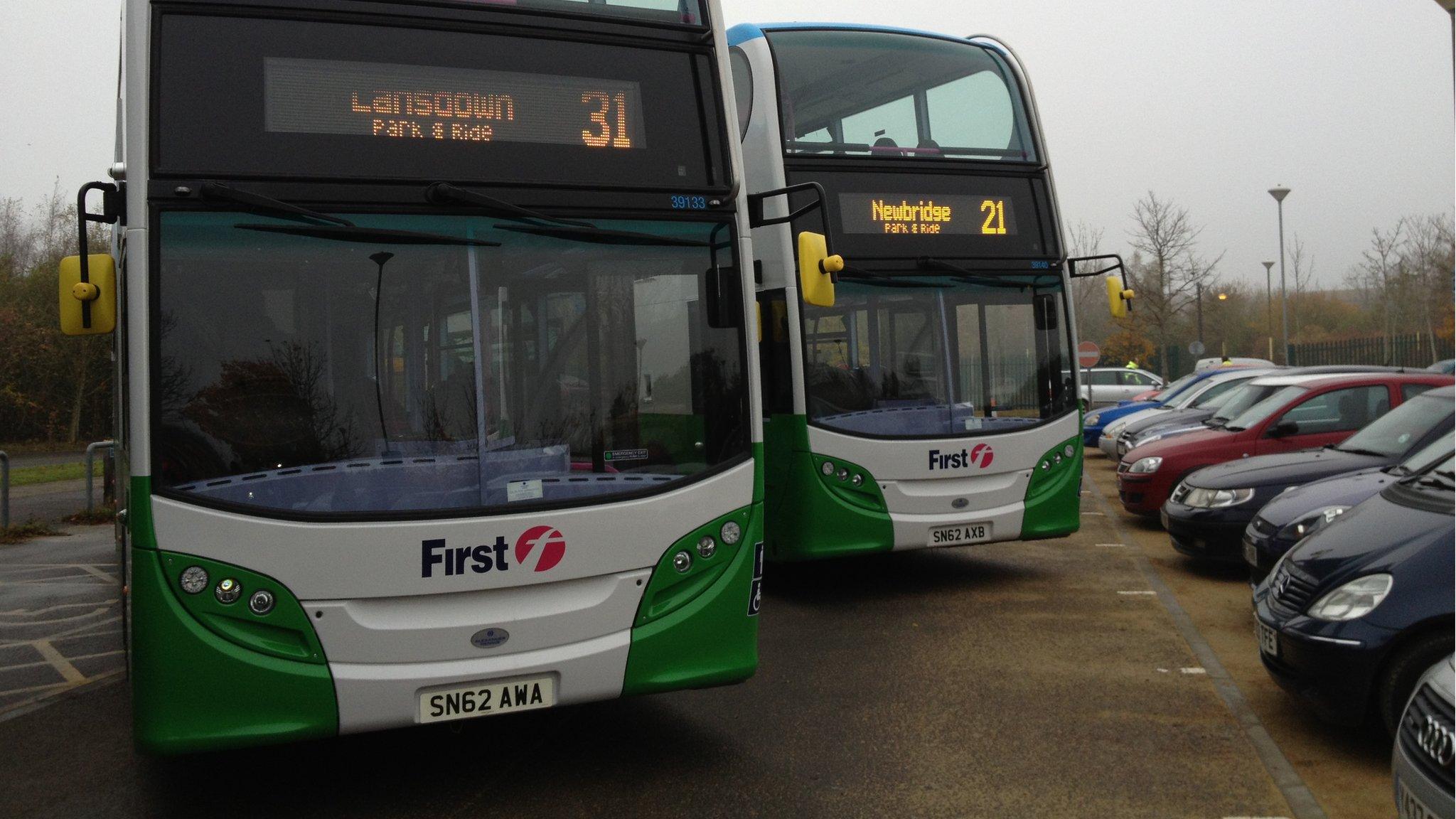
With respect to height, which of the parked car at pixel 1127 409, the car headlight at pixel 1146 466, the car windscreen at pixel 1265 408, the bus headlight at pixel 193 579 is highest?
the parked car at pixel 1127 409

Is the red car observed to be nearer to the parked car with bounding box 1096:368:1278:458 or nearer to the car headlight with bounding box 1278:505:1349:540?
the parked car with bounding box 1096:368:1278:458

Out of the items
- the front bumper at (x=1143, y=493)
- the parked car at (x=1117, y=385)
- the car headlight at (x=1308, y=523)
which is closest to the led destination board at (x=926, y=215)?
the car headlight at (x=1308, y=523)

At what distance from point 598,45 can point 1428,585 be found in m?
4.14

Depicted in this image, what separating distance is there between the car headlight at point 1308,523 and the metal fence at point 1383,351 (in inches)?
1226

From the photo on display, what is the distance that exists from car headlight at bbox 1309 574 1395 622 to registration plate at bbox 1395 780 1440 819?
156cm

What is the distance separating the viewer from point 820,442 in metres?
8.98

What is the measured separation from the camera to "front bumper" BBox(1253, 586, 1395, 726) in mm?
5152

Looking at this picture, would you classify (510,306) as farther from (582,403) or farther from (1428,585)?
Answer: (1428,585)

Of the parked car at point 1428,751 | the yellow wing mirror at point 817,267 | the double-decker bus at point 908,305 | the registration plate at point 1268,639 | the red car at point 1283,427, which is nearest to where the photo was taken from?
the parked car at point 1428,751

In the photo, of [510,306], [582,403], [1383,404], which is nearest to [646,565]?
[582,403]

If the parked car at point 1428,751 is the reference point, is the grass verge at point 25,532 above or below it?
above

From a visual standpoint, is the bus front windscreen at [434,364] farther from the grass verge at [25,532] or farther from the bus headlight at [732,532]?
the grass verge at [25,532]

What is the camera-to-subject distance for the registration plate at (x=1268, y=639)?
564 cm

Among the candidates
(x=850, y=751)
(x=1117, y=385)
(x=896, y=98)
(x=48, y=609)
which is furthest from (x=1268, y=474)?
(x=1117, y=385)
